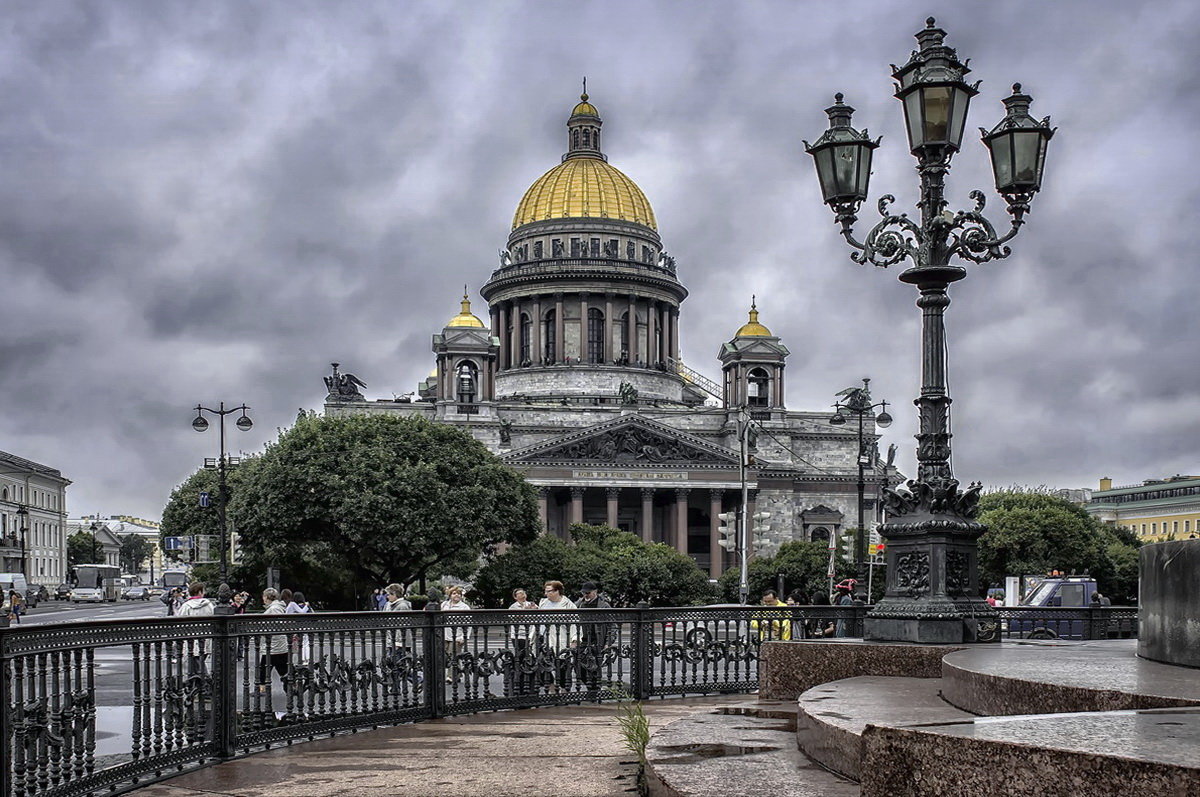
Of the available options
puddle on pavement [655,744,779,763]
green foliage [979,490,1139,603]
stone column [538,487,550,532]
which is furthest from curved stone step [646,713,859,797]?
Result: stone column [538,487,550,532]

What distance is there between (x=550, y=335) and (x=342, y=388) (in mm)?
18615

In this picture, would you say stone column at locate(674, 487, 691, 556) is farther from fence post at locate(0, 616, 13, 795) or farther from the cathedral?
fence post at locate(0, 616, 13, 795)

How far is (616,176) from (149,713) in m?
98.6

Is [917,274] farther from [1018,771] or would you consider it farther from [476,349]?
[476,349]

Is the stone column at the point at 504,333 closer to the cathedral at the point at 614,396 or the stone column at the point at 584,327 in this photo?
the cathedral at the point at 614,396

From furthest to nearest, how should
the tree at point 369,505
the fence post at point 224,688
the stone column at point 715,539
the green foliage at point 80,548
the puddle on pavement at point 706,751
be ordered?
the green foliage at point 80,548
the stone column at point 715,539
the tree at point 369,505
the fence post at point 224,688
the puddle on pavement at point 706,751

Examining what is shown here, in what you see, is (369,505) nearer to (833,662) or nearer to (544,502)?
(544,502)

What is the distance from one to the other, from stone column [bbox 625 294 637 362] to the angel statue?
21.3 metres

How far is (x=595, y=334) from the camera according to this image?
334 ft

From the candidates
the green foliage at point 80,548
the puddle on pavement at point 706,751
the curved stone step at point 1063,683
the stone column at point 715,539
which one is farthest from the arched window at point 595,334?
the puddle on pavement at point 706,751

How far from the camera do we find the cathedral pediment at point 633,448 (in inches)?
3322

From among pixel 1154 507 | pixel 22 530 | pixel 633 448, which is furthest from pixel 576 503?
pixel 1154 507

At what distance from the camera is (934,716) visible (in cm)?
680

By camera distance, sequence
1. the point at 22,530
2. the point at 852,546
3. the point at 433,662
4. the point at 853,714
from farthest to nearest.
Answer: the point at 22,530
the point at 852,546
the point at 433,662
the point at 853,714
